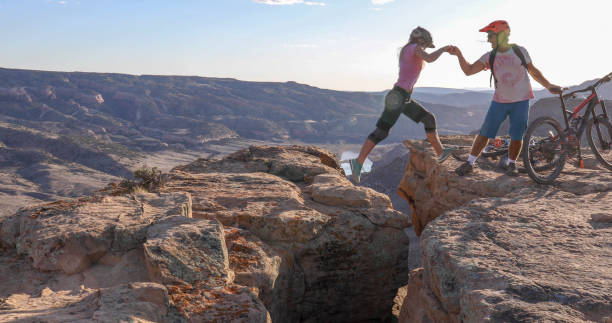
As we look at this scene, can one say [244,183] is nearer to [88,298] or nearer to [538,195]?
[88,298]

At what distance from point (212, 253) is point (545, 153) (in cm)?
438

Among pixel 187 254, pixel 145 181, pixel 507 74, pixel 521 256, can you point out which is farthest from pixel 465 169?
pixel 145 181

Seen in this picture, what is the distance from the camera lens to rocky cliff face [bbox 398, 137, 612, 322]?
220 cm

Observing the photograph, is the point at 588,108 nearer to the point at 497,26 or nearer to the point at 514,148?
the point at 514,148

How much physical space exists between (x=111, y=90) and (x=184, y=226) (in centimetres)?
11899

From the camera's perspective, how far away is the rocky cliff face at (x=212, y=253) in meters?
2.49

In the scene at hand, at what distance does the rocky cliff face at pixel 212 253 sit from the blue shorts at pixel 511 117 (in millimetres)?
1583

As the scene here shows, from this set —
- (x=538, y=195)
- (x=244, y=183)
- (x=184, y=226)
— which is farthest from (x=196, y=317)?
(x=538, y=195)

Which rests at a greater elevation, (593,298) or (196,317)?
(593,298)

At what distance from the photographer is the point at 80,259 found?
9.99 feet

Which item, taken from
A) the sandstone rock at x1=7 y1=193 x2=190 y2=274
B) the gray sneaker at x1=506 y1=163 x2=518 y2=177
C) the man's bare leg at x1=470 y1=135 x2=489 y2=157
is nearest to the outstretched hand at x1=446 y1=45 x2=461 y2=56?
the man's bare leg at x1=470 y1=135 x2=489 y2=157

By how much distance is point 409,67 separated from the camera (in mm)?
4727

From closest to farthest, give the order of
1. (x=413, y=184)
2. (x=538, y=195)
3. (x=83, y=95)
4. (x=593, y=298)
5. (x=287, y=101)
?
(x=593, y=298) → (x=538, y=195) → (x=413, y=184) → (x=83, y=95) → (x=287, y=101)

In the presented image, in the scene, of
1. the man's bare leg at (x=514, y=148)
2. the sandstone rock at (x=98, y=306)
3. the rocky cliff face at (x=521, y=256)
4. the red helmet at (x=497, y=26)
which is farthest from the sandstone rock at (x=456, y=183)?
the sandstone rock at (x=98, y=306)
